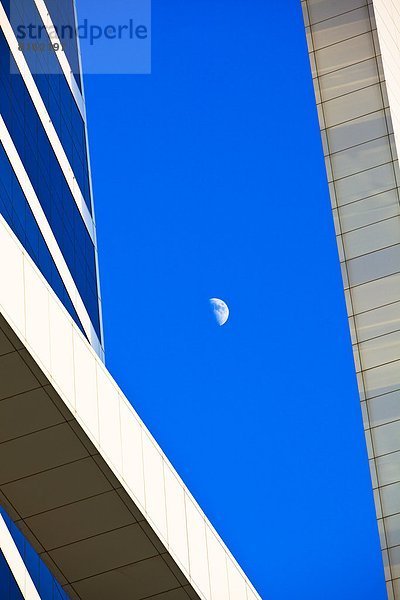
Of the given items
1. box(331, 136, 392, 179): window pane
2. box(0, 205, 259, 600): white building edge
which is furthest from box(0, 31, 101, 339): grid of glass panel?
box(0, 205, 259, 600): white building edge

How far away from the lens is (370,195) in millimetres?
36469

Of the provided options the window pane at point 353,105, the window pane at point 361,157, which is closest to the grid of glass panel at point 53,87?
the window pane at point 353,105

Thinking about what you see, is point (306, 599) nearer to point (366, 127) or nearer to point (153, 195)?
point (153, 195)

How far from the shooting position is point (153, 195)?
11969 cm

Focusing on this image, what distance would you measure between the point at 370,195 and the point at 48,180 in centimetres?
2043

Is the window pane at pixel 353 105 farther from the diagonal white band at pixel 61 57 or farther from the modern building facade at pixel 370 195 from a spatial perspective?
Result: the diagonal white band at pixel 61 57

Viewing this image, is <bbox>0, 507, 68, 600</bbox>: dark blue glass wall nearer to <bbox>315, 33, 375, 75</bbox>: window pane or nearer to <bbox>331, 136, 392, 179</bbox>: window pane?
<bbox>331, 136, 392, 179</bbox>: window pane

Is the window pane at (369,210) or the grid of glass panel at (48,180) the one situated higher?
the grid of glass panel at (48,180)

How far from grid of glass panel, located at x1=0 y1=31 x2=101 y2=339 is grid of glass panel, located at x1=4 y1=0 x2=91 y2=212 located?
8.38ft

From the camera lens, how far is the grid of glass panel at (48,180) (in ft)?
159

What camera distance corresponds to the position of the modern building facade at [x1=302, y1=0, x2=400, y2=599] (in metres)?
33.2

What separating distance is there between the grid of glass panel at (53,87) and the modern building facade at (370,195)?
17878 millimetres

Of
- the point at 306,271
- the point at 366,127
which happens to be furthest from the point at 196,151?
the point at 366,127

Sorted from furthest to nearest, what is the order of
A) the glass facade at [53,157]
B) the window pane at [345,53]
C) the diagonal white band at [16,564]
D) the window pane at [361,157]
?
the glass facade at [53,157] < the window pane at [345,53] < the window pane at [361,157] < the diagonal white band at [16,564]
